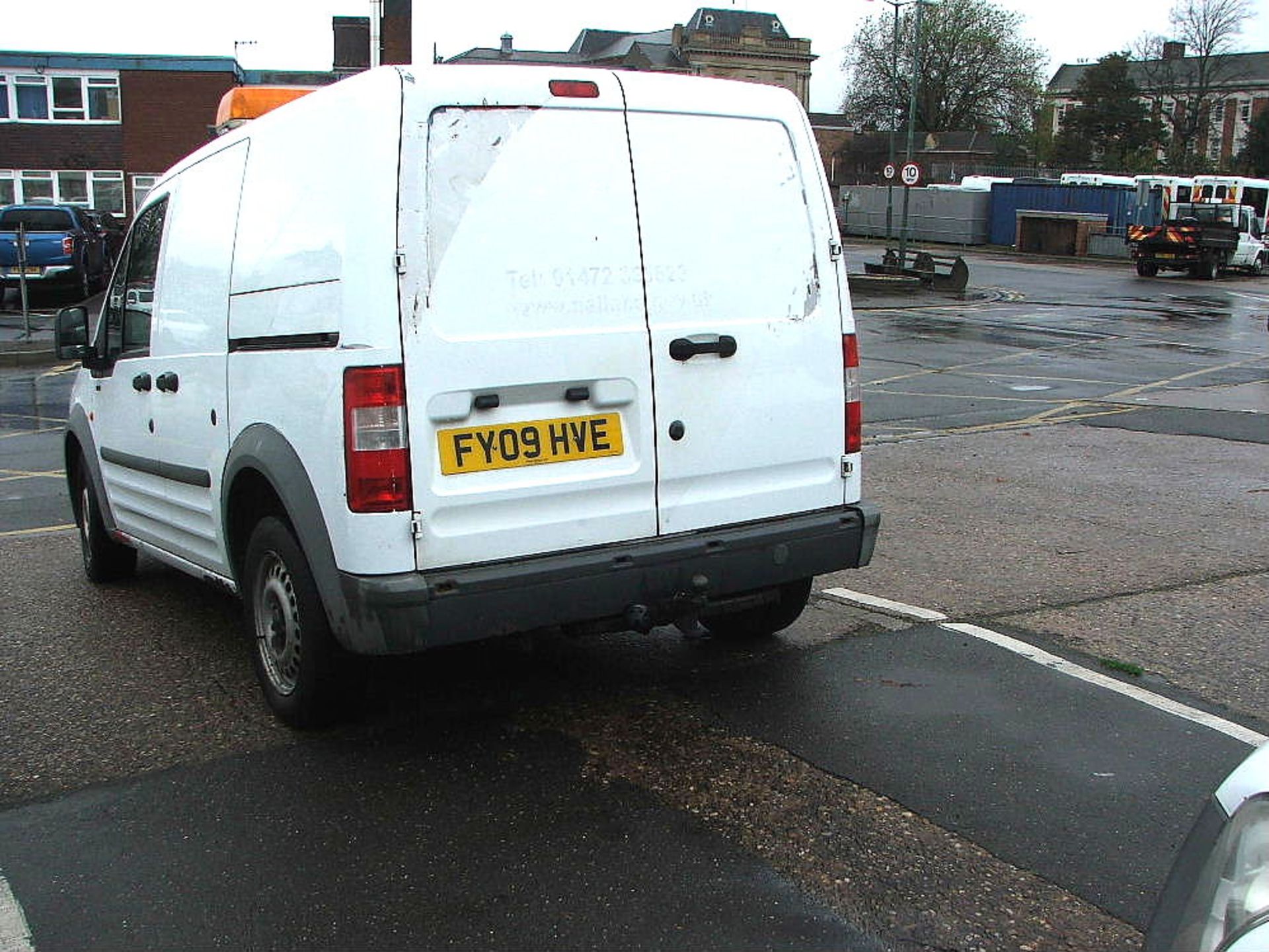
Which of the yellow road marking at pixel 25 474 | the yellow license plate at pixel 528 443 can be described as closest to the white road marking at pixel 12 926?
the yellow license plate at pixel 528 443

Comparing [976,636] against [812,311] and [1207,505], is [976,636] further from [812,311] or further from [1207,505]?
[1207,505]

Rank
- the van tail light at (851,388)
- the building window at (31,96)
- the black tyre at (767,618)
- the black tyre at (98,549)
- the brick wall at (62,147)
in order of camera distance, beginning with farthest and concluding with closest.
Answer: the brick wall at (62,147) → the building window at (31,96) → the black tyre at (98,549) → the black tyre at (767,618) → the van tail light at (851,388)

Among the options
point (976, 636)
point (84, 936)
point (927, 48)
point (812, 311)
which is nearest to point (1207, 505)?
point (976, 636)

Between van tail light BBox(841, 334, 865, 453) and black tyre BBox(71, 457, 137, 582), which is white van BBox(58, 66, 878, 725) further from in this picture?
black tyre BBox(71, 457, 137, 582)

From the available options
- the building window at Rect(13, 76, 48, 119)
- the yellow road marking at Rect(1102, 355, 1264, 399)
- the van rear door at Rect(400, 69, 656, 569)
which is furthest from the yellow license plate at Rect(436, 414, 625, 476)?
the building window at Rect(13, 76, 48, 119)

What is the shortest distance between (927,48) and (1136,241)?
45.1 meters

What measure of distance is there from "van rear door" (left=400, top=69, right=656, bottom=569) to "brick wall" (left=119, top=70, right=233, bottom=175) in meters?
45.3

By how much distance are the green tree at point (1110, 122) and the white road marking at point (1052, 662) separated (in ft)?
277

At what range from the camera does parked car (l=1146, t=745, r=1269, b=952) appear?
1.87 metres

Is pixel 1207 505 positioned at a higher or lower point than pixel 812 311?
lower

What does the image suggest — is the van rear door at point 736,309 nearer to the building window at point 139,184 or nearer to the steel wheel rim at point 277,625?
the steel wheel rim at point 277,625

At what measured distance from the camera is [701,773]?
4.07m

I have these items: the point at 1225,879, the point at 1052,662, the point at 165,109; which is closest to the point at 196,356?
the point at 1052,662

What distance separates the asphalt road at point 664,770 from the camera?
325 cm
